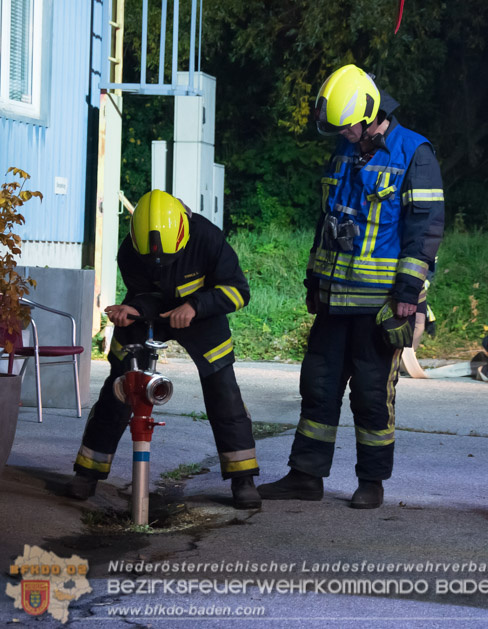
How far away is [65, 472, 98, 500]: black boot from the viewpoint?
529 centimetres

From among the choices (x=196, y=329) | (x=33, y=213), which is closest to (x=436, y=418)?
(x=196, y=329)

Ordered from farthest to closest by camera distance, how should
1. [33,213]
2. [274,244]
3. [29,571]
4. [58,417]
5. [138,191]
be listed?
[138,191]
[274,244]
[33,213]
[58,417]
[29,571]

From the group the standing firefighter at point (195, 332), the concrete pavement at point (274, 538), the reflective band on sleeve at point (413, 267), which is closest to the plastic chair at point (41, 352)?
the concrete pavement at point (274, 538)

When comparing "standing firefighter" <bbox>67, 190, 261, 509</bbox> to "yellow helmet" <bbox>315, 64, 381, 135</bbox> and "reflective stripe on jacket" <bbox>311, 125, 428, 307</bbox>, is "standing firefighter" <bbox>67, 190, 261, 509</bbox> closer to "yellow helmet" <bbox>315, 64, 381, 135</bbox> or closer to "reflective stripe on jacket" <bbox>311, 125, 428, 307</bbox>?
"reflective stripe on jacket" <bbox>311, 125, 428, 307</bbox>

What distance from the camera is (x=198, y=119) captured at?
11.8m

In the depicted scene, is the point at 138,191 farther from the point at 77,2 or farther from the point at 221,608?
Result: the point at 221,608

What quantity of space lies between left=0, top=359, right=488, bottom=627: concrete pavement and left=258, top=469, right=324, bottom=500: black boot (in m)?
0.08

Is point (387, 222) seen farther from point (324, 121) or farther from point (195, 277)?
point (195, 277)

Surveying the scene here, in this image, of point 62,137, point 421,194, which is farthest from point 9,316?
point 62,137

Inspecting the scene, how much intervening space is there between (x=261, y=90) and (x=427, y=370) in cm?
1231

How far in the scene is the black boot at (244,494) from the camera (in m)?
5.22

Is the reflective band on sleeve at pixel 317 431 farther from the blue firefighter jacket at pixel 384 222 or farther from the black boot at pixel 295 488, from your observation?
the blue firefighter jacket at pixel 384 222

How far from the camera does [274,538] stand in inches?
184

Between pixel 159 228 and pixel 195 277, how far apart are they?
43 centimetres
